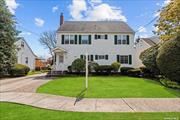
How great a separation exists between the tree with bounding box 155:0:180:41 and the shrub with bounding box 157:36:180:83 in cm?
204

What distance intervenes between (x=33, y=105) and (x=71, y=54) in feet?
67.3

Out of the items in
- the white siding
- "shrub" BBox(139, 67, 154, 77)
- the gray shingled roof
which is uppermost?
the gray shingled roof

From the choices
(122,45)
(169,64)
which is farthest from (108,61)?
(169,64)

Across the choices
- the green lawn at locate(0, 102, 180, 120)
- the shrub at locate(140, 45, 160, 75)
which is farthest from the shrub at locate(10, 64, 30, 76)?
the green lawn at locate(0, 102, 180, 120)

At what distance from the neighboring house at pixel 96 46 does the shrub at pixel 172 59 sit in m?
14.0

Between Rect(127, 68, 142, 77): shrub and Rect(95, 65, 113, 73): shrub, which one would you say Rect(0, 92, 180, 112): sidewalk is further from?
Rect(95, 65, 113, 73): shrub

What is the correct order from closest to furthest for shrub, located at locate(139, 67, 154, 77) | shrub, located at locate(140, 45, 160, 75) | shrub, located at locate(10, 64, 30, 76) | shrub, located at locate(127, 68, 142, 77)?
shrub, located at locate(140, 45, 160, 75) < shrub, located at locate(139, 67, 154, 77) < shrub, located at locate(127, 68, 142, 77) < shrub, located at locate(10, 64, 30, 76)

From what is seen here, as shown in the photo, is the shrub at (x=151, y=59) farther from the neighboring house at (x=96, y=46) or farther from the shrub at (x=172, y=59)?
the neighboring house at (x=96, y=46)

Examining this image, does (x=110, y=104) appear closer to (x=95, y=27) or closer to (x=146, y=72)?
(x=146, y=72)

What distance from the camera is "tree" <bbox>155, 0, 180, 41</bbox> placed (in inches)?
729

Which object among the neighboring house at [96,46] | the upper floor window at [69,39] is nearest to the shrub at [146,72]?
the neighboring house at [96,46]

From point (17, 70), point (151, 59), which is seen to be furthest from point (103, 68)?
point (17, 70)

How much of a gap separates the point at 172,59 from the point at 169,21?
6097mm

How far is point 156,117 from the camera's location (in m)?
8.04
